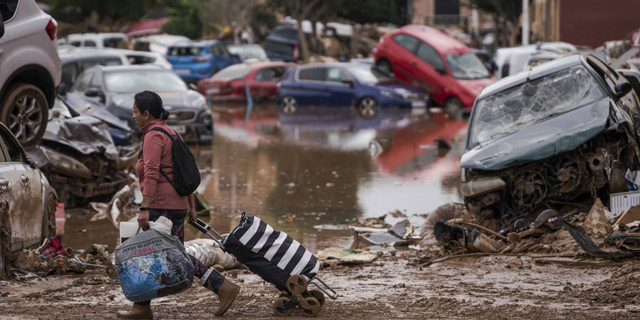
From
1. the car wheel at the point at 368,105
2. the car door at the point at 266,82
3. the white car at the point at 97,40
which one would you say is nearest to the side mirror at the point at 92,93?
the car wheel at the point at 368,105

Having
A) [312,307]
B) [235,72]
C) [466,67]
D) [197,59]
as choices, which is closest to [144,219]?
[312,307]

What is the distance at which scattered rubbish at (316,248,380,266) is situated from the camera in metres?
10.5

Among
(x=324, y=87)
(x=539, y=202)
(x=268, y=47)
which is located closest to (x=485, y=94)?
(x=539, y=202)

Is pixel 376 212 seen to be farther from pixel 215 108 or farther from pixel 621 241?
pixel 215 108

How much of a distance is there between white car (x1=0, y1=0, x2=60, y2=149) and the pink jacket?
15.2ft

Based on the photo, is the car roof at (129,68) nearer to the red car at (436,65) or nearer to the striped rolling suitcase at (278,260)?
the red car at (436,65)

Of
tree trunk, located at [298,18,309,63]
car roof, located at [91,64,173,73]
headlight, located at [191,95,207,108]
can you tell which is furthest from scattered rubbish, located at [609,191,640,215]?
tree trunk, located at [298,18,309,63]

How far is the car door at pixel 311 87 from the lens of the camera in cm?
3192

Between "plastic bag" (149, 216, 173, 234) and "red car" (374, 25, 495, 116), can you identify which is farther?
"red car" (374, 25, 495, 116)

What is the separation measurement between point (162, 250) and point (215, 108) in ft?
88.5

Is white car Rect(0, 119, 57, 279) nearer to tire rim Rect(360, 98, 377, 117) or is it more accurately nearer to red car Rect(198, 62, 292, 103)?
tire rim Rect(360, 98, 377, 117)

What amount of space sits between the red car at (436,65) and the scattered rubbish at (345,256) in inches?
758

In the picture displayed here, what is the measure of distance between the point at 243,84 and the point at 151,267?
27.8m

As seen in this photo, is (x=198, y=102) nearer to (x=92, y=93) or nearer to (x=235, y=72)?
(x=92, y=93)
